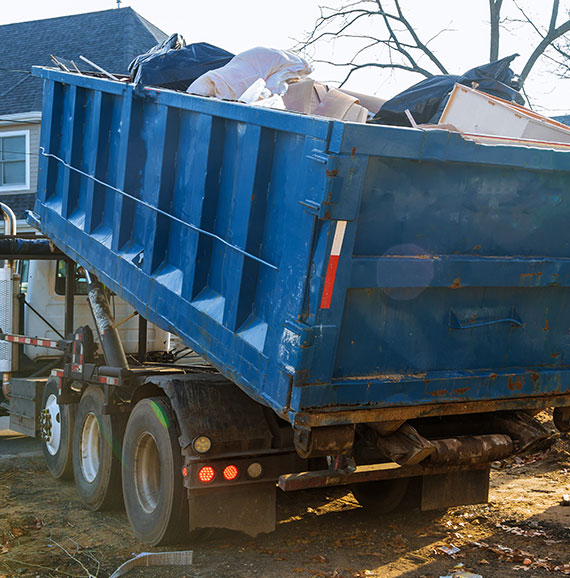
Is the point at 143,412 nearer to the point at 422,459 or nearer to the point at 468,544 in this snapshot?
the point at 422,459

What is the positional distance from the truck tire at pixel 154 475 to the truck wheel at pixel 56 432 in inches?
57.3

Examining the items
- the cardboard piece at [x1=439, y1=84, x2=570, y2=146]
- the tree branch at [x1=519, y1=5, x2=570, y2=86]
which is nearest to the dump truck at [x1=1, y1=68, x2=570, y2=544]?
the cardboard piece at [x1=439, y1=84, x2=570, y2=146]

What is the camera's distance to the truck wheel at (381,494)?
6.00 m

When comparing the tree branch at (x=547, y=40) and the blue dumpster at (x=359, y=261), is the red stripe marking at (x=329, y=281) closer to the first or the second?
the blue dumpster at (x=359, y=261)

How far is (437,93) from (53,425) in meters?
4.36

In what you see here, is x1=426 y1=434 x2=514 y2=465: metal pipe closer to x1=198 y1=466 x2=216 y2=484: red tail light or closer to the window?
x1=198 y1=466 x2=216 y2=484: red tail light

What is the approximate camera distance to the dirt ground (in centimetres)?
505

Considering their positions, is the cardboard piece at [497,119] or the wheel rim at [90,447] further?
the wheel rim at [90,447]

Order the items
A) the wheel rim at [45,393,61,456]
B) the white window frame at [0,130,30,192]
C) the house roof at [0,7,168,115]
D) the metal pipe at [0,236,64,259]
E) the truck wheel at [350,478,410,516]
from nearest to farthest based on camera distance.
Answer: the truck wheel at [350,478,410,516] → the wheel rim at [45,393,61,456] → the metal pipe at [0,236,64,259] → the white window frame at [0,130,30,192] → the house roof at [0,7,168,115]

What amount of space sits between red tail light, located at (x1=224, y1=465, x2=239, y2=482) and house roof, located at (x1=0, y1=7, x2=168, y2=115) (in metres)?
15.3

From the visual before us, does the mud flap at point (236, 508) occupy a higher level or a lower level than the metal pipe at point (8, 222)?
lower

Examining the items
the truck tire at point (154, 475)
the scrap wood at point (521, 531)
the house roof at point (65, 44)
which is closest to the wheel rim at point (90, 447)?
the truck tire at point (154, 475)

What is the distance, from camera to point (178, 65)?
20.6 feet

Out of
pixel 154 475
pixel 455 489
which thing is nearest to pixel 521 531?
pixel 455 489
